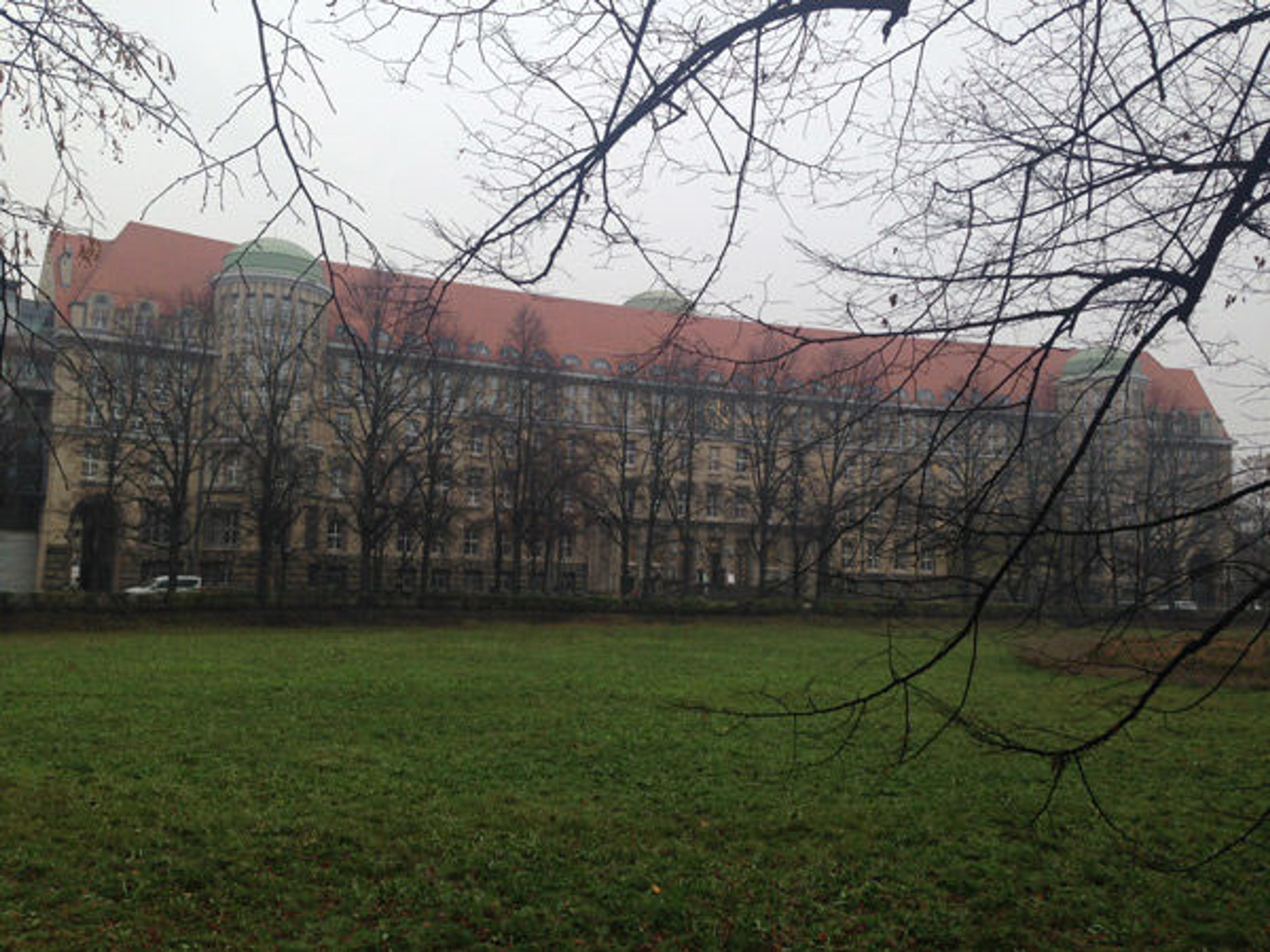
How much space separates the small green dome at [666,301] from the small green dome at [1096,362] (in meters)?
1.87

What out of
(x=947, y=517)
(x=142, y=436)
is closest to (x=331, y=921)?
(x=947, y=517)

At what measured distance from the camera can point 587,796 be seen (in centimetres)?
865

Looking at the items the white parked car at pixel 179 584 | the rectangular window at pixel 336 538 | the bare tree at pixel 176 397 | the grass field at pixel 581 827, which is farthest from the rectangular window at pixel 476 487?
the grass field at pixel 581 827

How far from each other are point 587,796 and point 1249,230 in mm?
6542

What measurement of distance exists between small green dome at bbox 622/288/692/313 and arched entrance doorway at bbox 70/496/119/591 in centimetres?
3701

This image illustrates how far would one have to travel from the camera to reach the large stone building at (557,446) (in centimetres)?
416

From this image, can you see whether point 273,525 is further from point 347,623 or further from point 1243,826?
point 1243,826

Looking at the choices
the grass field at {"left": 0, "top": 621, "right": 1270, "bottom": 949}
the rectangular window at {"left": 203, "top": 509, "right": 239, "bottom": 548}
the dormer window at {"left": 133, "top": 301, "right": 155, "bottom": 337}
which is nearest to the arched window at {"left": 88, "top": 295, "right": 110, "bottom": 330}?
the dormer window at {"left": 133, "top": 301, "right": 155, "bottom": 337}

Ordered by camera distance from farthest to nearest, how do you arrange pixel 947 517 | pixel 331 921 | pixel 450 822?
pixel 450 822
pixel 331 921
pixel 947 517

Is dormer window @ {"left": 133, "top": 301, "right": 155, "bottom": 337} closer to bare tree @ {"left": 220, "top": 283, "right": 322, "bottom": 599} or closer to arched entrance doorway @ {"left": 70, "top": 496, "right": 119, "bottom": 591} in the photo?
bare tree @ {"left": 220, "top": 283, "right": 322, "bottom": 599}

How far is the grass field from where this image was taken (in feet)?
19.3

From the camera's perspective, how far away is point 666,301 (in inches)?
169

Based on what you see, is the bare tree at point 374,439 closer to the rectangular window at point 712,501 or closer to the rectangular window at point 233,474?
the rectangular window at point 233,474

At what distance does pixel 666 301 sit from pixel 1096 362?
7.05 ft
